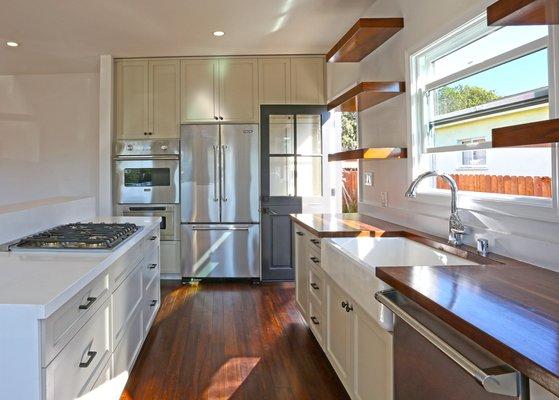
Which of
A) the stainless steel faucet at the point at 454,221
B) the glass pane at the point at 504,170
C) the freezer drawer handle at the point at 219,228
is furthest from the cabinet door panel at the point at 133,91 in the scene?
the stainless steel faucet at the point at 454,221

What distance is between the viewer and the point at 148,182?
446 centimetres

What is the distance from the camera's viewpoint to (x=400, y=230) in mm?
2242

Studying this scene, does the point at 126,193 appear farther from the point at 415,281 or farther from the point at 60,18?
the point at 415,281

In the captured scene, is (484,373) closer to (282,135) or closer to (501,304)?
(501,304)

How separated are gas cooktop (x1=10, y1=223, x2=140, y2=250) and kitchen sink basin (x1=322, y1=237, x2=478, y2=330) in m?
1.11

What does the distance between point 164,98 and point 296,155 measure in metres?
1.66

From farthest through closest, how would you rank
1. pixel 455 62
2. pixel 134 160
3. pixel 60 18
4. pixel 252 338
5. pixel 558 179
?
pixel 134 160
pixel 60 18
pixel 252 338
pixel 455 62
pixel 558 179

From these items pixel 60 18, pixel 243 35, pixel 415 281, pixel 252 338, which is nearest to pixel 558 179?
pixel 415 281

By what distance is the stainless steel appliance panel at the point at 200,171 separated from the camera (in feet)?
14.5

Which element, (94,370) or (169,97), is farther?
(169,97)

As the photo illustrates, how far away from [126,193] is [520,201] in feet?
13.1

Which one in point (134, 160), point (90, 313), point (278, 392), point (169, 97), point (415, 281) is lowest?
point (278, 392)

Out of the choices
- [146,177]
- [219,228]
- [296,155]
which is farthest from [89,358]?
[296,155]

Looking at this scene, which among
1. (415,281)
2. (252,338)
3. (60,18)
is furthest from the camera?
(60,18)
